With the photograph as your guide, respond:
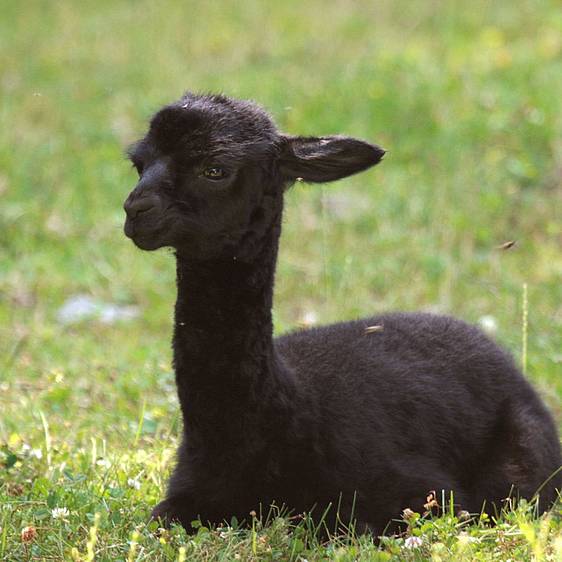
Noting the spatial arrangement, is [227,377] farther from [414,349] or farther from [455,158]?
[455,158]

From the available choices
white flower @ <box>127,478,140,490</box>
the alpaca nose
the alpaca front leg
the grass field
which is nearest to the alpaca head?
the alpaca nose

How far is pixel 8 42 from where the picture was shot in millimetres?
14891

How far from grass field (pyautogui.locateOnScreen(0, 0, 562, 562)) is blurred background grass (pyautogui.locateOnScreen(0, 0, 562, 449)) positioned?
0.02 m

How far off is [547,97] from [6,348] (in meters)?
5.74

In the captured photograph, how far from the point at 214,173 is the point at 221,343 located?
0.61 m

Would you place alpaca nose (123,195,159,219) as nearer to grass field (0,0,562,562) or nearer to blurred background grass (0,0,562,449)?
grass field (0,0,562,562)

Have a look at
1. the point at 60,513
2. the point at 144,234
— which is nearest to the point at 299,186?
the point at 144,234

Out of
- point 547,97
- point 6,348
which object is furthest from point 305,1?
point 6,348

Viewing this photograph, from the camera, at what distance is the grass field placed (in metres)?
4.54

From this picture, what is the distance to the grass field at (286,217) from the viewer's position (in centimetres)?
454

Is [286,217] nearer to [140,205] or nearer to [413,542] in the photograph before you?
[140,205]

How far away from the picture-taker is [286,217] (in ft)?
16.3

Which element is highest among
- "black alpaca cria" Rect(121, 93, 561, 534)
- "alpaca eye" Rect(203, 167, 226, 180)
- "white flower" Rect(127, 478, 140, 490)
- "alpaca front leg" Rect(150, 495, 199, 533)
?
"alpaca eye" Rect(203, 167, 226, 180)

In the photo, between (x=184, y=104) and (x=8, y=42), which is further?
(x=8, y=42)
